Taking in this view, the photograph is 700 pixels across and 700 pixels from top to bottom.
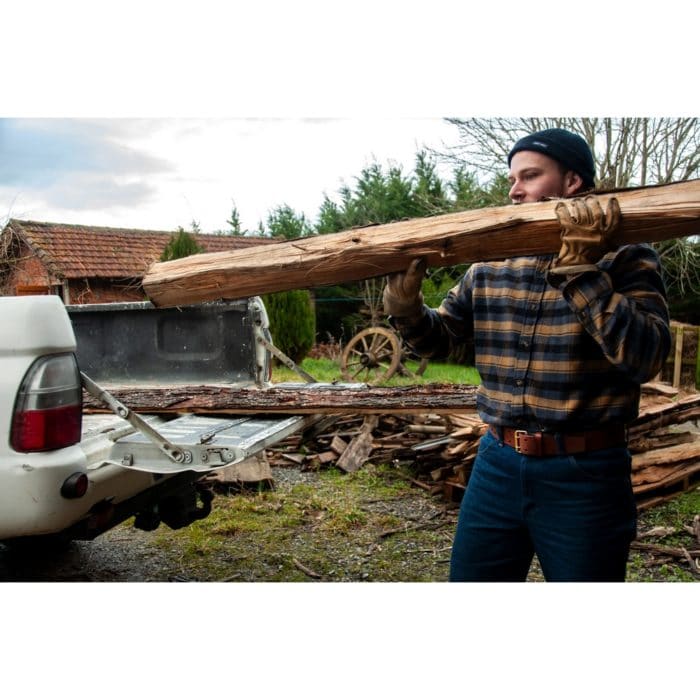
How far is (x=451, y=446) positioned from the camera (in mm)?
3551

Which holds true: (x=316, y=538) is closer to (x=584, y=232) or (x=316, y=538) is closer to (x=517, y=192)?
(x=517, y=192)

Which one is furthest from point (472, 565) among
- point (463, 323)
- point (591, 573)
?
point (463, 323)

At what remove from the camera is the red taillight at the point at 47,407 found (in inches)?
64.8

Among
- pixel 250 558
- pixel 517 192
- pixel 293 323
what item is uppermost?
pixel 517 192

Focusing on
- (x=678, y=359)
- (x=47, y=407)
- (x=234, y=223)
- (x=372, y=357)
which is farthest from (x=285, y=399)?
(x=372, y=357)

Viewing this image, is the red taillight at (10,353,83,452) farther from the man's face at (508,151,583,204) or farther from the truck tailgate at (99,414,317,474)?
the man's face at (508,151,583,204)

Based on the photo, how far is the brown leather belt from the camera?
1446 millimetres

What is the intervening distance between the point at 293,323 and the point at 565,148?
403 cm

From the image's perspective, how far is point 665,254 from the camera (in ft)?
7.70

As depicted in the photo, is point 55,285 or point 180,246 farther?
point 180,246

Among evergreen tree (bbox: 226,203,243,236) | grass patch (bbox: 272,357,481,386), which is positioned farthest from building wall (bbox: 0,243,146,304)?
grass patch (bbox: 272,357,481,386)

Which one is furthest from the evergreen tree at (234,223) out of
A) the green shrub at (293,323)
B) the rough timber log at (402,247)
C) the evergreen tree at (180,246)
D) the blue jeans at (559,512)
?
the green shrub at (293,323)

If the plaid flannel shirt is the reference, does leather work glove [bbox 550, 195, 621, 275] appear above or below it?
above

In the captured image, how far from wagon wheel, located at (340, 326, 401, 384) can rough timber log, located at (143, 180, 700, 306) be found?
12.9ft
